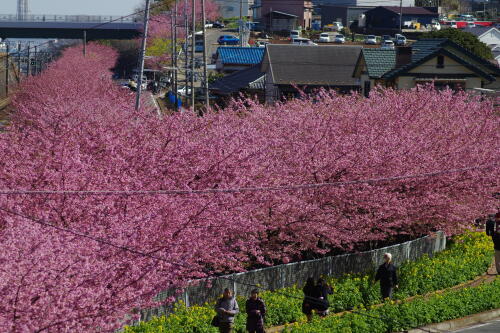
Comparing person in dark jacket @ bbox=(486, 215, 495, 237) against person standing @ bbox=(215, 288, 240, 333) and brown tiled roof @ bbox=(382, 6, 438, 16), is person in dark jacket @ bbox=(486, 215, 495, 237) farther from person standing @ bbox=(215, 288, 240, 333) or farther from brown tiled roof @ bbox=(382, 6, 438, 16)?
brown tiled roof @ bbox=(382, 6, 438, 16)

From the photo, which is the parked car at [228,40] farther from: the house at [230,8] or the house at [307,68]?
the house at [230,8]

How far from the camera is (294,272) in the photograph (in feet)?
80.4

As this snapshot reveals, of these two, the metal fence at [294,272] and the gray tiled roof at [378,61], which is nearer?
the metal fence at [294,272]

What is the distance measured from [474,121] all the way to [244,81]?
4030 cm

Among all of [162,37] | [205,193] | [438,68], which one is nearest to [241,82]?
[438,68]

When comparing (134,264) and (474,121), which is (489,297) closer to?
(474,121)

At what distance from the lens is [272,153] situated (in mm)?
25781

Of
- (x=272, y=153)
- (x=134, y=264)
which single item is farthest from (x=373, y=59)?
(x=134, y=264)

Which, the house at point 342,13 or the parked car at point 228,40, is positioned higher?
the house at point 342,13

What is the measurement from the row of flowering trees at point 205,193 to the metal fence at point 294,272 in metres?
0.43

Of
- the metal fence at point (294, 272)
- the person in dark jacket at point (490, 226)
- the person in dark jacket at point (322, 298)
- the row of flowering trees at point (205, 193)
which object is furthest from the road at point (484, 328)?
the person in dark jacket at point (490, 226)

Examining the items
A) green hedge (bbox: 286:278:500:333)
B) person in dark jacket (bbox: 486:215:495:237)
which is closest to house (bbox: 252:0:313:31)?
person in dark jacket (bbox: 486:215:495:237)

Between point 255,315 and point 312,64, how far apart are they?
51.1 m

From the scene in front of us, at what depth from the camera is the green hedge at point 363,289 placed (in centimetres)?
1986
